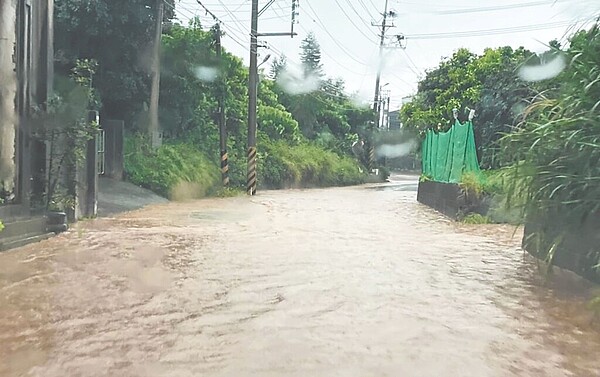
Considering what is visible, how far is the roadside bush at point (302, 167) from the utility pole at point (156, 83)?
24.6 feet

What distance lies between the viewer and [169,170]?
66.0 ft

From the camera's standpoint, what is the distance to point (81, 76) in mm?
11617

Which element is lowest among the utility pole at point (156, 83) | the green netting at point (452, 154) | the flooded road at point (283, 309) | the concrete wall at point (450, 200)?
the flooded road at point (283, 309)

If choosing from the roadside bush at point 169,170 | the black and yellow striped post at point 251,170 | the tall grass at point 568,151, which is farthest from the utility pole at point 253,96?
the tall grass at point 568,151

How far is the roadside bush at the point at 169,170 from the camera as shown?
63.8 ft

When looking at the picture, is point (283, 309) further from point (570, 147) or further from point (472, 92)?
point (472, 92)

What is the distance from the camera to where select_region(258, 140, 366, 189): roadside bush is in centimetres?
2958

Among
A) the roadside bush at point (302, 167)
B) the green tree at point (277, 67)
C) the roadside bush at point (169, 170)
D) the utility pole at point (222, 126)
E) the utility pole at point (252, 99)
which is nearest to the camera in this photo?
→ the roadside bush at point (169, 170)

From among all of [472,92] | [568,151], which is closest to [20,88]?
[568,151]

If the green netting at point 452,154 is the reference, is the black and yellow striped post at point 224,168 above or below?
below

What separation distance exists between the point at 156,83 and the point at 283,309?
16094mm

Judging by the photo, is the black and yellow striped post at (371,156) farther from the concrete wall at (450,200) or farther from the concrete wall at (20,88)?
the concrete wall at (20,88)

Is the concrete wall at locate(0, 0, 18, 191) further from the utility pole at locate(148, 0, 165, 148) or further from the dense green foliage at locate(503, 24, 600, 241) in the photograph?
the utility pole at locate(148, 0, 165, 148)

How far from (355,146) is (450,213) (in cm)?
2957
